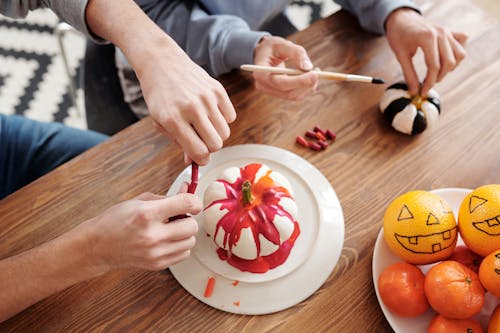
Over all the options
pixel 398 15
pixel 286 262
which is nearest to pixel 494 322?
pixel 286 262

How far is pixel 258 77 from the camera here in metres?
0.96

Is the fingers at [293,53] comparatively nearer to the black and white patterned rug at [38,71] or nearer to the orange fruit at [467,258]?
the orange fruit at [467,258]

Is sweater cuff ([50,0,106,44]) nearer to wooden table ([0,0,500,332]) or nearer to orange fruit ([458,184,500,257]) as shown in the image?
wooden table ([0,0,500,332])

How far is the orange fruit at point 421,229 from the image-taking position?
2.37ft

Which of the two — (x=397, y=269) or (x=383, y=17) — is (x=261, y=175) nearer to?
(x=397, y=269)

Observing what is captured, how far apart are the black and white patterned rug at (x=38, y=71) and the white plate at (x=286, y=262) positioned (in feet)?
3.70

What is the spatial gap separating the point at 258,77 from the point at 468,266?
523 millimetres

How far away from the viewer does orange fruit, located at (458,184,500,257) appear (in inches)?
27.7

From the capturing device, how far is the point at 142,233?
2.25 ft

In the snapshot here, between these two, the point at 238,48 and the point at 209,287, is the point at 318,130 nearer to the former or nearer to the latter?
the point at 238,48

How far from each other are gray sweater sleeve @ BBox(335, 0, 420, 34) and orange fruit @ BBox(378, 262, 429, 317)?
58cm

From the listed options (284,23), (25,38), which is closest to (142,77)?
(284,23)

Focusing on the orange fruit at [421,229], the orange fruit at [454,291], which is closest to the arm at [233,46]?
the orange fruit at [421,229]

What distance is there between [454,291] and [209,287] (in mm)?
381
